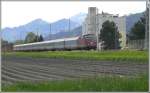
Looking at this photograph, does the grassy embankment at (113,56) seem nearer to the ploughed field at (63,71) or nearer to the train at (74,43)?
the ploughed field at (63,71)

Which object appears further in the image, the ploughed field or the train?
the train

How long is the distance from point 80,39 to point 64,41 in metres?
6.99

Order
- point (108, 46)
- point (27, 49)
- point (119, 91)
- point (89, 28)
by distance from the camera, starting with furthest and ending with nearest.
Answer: point (89, 28), point (27, 49), point (108, 46), point (119, 91)

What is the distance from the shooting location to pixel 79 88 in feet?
35.7

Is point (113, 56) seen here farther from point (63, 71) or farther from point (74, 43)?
point (74, 43)

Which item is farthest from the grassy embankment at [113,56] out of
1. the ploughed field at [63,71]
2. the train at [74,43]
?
the train at [74,43]

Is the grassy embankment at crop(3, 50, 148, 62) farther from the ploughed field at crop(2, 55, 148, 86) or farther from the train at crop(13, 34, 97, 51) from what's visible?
the train at crop(13, 34, 97, 51)

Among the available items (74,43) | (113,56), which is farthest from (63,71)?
(74,43)

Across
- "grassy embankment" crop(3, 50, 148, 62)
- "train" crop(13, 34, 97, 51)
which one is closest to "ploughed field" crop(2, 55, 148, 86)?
"grassy embankment" crop(3, 50, 148, 62)

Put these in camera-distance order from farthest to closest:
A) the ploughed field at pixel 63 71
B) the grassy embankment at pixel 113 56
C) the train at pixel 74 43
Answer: the train at pixel 74 43 → the grassy embankment at pixel 113 56 → the ploughed field at pixel 63 71

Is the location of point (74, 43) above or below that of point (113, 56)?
above

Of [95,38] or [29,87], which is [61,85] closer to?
[29,87]

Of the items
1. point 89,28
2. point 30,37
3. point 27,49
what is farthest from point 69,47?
point 30,37

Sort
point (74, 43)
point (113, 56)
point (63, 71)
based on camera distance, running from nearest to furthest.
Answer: point (63, 71), point (113, 56), point (74, 43)
